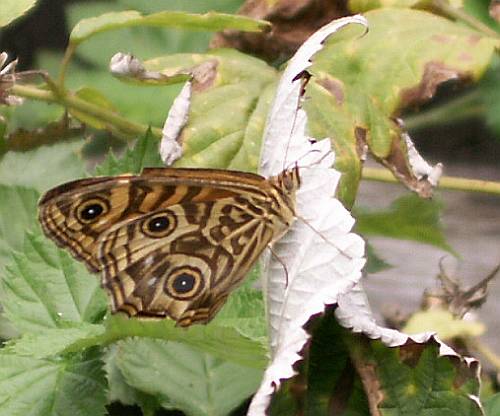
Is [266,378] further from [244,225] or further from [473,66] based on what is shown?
[473,66]

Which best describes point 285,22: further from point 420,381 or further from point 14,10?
point 420,381

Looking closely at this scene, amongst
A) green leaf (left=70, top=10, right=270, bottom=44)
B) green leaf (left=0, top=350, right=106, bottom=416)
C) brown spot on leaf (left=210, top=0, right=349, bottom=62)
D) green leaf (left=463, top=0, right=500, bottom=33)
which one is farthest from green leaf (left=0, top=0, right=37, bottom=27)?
green leaf (left=463, top=0, right=500, bottom=33)

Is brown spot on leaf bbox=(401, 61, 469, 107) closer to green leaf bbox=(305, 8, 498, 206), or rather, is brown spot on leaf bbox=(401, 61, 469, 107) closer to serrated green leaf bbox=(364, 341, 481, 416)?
green leaf bbox=(305, 8, 498, 206)

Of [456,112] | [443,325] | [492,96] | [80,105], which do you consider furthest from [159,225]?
[456,112]

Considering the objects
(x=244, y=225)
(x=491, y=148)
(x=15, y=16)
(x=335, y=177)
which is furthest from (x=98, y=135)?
(x=491, y=148)

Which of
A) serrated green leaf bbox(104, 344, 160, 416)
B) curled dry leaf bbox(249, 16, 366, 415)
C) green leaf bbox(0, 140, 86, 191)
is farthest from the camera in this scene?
green leaf bbox(0, 140, 86, 191)

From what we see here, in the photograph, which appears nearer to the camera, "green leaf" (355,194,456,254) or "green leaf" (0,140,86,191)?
"green leaf" (0,140,86,191)

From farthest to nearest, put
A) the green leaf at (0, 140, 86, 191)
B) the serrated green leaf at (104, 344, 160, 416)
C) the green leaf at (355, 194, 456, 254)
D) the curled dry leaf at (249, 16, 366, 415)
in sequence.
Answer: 1. the green leaf at (355, 194, 456, 254)
2. the green leaf at (0, 140, 86, 191)
3. the serrated green leaf at (104, 344, 160, 416)
4. the curled dry leaf at (249, 16, 366, 415)
